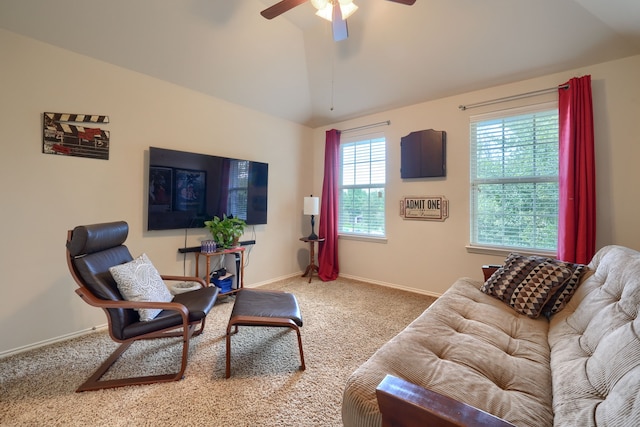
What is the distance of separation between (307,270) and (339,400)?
273 cm

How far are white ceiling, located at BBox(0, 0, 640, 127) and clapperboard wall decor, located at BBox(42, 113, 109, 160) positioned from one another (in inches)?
23.8

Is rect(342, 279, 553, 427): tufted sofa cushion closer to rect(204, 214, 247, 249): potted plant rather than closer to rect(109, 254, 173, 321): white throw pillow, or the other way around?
rect(109, 254, 173, 321): white throw pillow

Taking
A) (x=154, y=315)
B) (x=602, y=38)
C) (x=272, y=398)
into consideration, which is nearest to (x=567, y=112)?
(x=602, y=38)

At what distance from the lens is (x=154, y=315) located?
71.5 inches

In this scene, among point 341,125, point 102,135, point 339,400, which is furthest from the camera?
point 341,125

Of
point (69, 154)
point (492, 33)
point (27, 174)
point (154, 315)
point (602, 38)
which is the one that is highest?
point (492, 33)

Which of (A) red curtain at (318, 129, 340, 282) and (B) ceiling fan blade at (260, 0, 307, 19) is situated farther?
(A) red curtain at (318, 129, 340, 282)

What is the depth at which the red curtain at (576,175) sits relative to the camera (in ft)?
7.80

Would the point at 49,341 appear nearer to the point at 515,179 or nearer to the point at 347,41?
the point at 347,41

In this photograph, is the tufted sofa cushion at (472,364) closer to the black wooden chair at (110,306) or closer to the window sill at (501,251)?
the black wooden chair at (110,306)

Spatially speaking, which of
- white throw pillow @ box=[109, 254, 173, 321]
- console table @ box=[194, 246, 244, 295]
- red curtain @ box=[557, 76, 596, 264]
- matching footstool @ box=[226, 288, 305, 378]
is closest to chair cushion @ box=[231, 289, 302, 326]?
matching footstool @ box=[226, 288, 305, 378]

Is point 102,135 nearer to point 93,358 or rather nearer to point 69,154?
point 69,154

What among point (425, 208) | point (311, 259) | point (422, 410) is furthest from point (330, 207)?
point (422, 410)

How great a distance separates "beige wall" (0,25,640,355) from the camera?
6.84 ft
